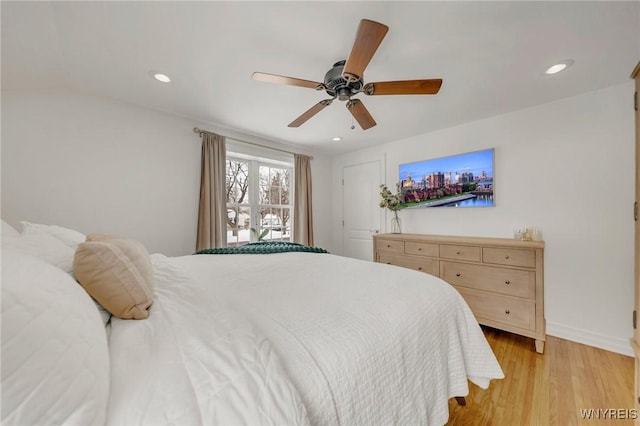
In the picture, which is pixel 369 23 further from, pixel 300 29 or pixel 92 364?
pixel 92 364

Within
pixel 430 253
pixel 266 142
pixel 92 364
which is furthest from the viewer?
pixel 266 142

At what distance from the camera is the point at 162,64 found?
1894 mm

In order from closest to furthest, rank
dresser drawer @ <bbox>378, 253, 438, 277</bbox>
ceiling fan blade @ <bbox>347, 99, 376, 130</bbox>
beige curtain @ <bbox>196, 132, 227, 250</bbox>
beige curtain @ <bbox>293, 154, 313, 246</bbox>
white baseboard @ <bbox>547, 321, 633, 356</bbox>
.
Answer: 1. ceiling fan blade @ <bbox>347, 99, 376, 130</bbox>
2. white baseboard @ <bbox>547, 321, 633, 356</bbox>
3. dresser drawer @ <bbox>378, 253, 438, 277</bbox>
4. beige curtain @ <bbox>196, 132, 227, 250</bbox>
5. beige curtain @ <bbox>293, 154, 313, 246</bbox>

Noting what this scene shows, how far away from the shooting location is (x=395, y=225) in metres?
→ 3.71

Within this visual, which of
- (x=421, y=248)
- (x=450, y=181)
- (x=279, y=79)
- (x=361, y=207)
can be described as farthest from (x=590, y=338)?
(x=279, y=79)

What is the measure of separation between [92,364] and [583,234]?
3.57 meters

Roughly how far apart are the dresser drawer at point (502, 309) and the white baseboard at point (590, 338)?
0.56 meters

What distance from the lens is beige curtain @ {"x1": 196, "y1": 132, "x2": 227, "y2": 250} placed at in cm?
299

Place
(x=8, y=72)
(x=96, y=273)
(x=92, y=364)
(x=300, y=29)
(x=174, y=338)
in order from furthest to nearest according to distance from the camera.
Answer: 1. (x=8, y=72)
2. (x=300, y=29)
3. (x=96, y=273)
4. (x=174, y=338)
5. (x=92, y=364)

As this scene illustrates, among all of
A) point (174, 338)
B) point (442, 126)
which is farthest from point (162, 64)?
point (442, 126)

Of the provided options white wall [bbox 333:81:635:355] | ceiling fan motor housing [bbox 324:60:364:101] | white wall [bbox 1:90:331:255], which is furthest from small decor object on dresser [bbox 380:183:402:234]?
white wall [bbox 1:90:331:255]

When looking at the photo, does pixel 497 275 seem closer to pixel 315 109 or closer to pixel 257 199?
pixel 315 109

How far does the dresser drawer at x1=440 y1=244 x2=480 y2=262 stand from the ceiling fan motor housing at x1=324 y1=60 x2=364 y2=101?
201cm

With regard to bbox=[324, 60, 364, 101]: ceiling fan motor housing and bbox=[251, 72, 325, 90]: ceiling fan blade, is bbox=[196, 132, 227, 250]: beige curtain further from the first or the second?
bbox=[324, 60, 364, 101]: ceiling fan motor housing
